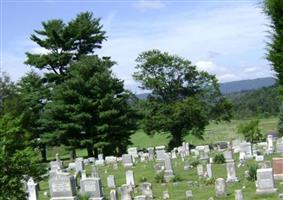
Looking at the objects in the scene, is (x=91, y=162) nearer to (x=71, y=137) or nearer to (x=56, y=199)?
(x=71, y=137)

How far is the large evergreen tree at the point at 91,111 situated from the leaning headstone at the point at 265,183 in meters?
23.3

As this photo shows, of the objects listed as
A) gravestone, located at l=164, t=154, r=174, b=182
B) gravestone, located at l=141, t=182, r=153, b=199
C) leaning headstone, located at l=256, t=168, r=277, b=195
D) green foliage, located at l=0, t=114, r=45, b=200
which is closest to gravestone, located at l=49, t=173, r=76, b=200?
green foliage, located at l=0, t=114, r=45, b=200

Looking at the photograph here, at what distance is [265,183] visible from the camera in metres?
19.9

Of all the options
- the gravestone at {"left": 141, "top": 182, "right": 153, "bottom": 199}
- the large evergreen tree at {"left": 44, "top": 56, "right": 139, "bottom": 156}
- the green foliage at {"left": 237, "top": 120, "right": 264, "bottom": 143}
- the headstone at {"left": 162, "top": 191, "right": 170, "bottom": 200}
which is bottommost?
the headstone at {"left": 162, "top": 191, "right": 170, "bottom": 200}

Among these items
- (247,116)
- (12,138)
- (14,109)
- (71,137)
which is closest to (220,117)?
(71,137)

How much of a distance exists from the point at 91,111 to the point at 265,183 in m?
25.4

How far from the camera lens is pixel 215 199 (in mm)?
19812

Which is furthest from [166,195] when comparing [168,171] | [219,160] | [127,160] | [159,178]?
[127,160]

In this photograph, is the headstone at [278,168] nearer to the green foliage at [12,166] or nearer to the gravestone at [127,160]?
the green foliage at [12,166]

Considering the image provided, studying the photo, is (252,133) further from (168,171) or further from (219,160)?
(168,171)

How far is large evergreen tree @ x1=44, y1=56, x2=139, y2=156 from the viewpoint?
141ft

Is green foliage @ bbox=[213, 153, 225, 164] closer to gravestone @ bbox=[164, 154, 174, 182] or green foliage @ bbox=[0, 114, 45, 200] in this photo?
gravestone @ bbox=[164, 154, 174, 182]

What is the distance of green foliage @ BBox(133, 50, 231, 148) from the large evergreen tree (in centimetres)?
378

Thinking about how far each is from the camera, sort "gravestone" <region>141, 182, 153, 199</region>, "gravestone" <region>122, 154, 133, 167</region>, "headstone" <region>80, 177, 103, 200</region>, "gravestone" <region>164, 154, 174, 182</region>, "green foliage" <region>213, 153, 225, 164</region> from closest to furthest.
Answer: "headstone" <region>80, 177, 103, 200</region>, "gravestone" <region>141, 182, 153, 199</region>, "gravestone" <region>164, 154, 174, 182</region>, "green foliage" <region>213, 153, 225, 164</region>, "gravestone" <region>122, 154, 133, 167</region>
